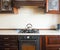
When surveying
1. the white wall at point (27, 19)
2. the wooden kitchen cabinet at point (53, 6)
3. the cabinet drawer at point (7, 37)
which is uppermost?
the wooden kitchen cabinet at point (53, 6)

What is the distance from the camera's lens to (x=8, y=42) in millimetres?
2986

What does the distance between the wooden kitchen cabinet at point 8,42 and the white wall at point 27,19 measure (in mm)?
627

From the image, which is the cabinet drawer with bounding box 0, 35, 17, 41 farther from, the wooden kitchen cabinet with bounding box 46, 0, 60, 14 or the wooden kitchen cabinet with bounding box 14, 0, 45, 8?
the wooden kitchen cabinet with bounding box 46, 0, 60, 14

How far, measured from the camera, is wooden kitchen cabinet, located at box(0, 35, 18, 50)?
2967mm

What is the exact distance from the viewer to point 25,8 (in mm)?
3512

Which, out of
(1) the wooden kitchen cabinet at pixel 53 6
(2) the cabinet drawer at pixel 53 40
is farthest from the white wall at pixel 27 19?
(2) the cabinet drawer at pixel 53 40

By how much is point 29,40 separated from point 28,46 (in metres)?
0.15

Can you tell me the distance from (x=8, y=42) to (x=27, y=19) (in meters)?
0.88

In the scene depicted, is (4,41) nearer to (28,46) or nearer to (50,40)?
(28,46)

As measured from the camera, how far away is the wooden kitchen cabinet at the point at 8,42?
9.73 feet

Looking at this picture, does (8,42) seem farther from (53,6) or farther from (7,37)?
(53,6)

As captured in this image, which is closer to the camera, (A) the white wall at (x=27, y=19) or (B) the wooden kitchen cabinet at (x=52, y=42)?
(B) the wooden kitchen cabinet at (x=52, y=42)

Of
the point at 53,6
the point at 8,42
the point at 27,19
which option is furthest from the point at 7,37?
the point at 53,6

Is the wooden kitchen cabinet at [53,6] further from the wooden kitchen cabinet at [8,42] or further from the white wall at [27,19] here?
the wooden kitchen cabinet at [8,42]
